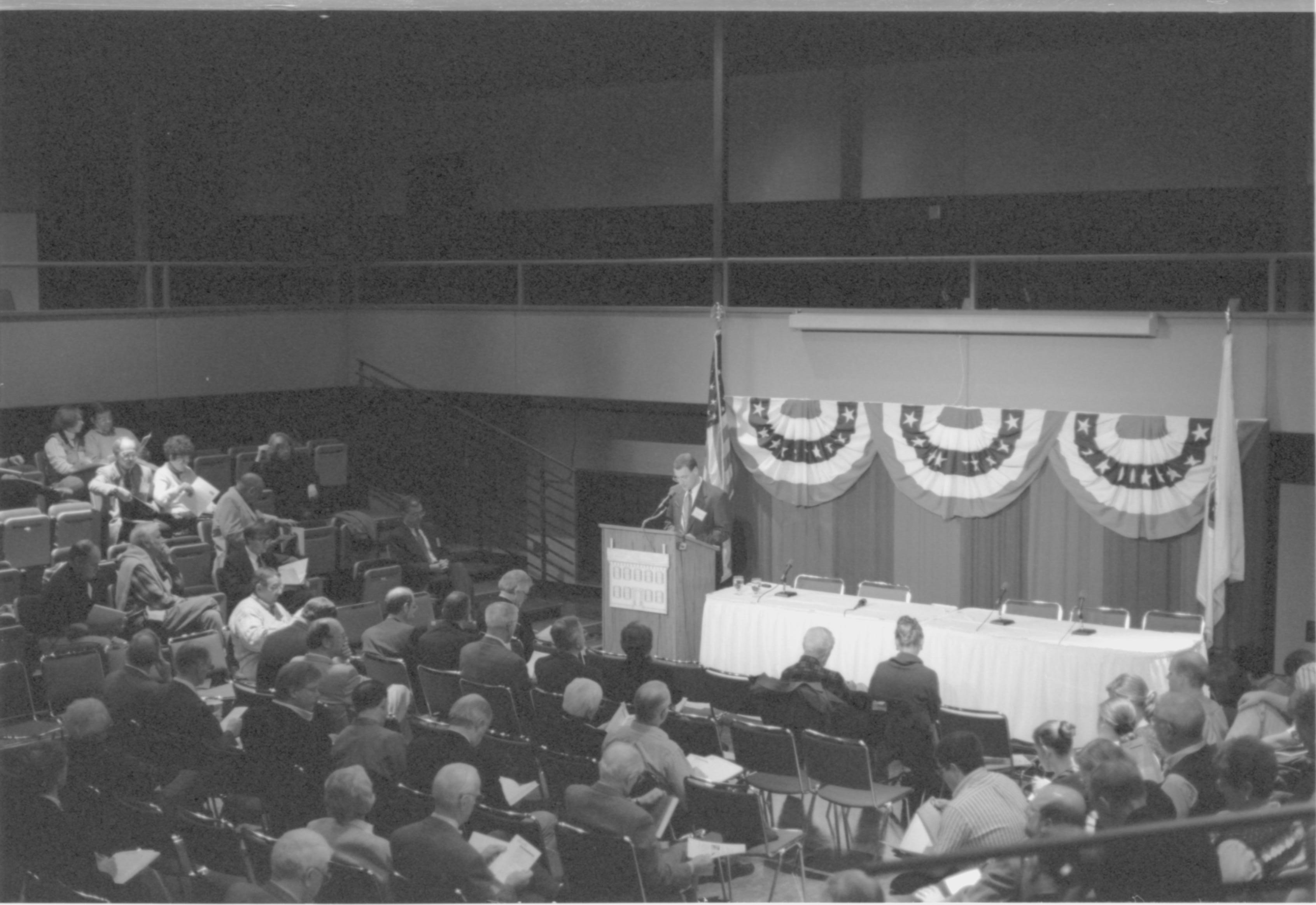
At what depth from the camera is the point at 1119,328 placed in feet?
33.6

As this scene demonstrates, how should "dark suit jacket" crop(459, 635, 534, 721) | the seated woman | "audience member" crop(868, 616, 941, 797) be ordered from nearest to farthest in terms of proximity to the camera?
the seated woman, "audience member" crop(868, 616, 941, 797), "dark suit jacket" crop(459, 635, 534, 721)

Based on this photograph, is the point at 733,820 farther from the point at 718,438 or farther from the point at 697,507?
the point at 718,438

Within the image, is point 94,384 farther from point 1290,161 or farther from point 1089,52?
point 1290,161

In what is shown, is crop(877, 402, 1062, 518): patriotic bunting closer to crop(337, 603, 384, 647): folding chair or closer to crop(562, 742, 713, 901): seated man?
crop(337, 603, 384, 647): folding chair

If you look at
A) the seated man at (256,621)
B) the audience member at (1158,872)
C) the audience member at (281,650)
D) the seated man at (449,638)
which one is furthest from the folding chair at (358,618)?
the audience member at (1158,872)

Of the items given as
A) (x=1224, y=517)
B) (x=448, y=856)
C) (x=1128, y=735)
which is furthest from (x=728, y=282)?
(x=448, y=856)

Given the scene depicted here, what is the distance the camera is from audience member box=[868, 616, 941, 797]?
738 cm

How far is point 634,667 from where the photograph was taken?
8242 mm

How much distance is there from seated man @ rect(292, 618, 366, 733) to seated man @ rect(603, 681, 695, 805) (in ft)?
4.44

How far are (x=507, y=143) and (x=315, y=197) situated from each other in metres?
2.63

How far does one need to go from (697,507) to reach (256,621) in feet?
12.7

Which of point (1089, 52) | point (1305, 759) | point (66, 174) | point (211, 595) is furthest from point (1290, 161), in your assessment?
point (66, 174)

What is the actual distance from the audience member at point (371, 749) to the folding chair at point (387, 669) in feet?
5.38

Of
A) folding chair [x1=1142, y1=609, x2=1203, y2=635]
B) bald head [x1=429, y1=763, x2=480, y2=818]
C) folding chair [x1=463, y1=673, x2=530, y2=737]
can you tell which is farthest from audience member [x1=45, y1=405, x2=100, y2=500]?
folding chair [x1=1142, y1=609, x2=1203, y2=635]
